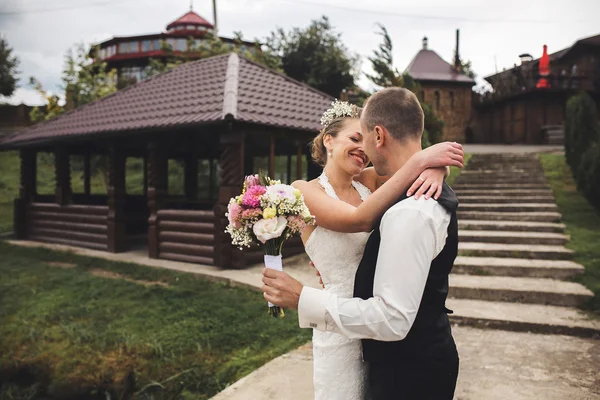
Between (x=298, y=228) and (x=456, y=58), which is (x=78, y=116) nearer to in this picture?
(x=298, y=228)

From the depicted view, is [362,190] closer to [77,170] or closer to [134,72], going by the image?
[77,170]

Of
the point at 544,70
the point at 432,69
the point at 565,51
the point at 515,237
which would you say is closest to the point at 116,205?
the point at 515,237

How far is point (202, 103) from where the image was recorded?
32.7ft

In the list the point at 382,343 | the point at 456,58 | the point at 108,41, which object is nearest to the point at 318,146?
the point at 382,343

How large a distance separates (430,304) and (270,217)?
0.68 meters

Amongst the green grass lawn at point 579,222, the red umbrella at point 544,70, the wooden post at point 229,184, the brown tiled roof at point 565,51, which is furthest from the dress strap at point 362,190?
the brown tiled roof at point 565,51

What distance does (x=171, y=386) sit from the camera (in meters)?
4.93

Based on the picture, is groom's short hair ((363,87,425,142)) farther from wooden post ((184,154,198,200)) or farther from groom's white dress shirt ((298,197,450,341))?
wooden post ((184,154,198,200))

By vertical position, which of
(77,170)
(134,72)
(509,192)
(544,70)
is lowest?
(509,192)

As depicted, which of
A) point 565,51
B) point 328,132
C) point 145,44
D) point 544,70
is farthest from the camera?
point 145,44

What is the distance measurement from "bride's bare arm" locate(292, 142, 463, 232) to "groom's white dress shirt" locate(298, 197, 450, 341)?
15cm

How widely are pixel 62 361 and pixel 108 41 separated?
1517 inches

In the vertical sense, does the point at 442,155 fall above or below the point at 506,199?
above

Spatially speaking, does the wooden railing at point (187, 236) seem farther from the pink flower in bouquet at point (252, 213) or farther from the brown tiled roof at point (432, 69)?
the brown tiled roof at point (432, 69)
